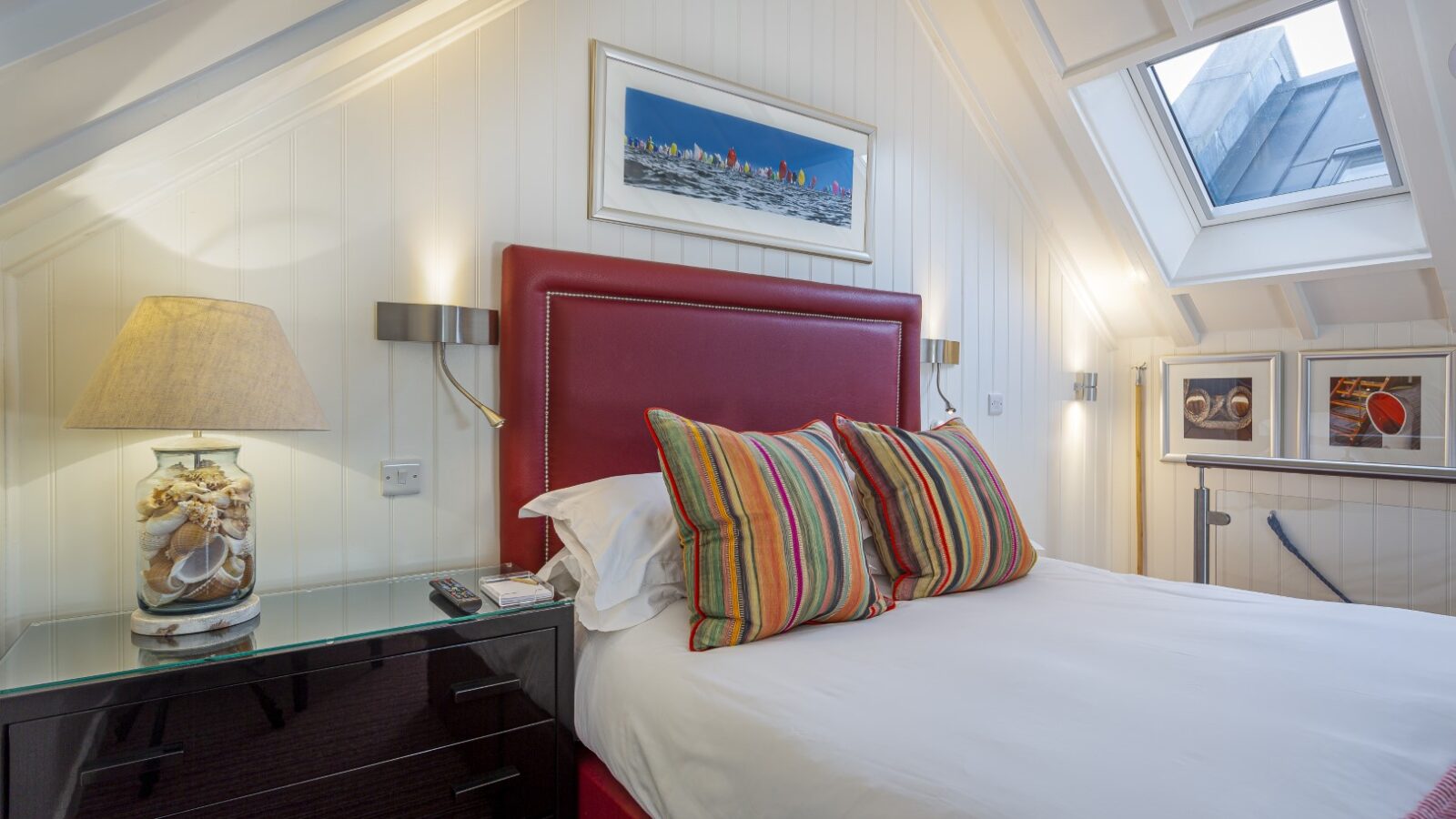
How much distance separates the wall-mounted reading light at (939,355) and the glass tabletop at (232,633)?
1802mm

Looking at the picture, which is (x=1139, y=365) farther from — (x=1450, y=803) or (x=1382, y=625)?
(x=1450, y=803)

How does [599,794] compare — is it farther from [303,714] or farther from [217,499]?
[217,499]

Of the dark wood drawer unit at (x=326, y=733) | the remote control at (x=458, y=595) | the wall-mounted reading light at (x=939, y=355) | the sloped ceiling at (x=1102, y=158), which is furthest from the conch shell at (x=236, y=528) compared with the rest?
the sloped ceiling at (x=1102, y=158)

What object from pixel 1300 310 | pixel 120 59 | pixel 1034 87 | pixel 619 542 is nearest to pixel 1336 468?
pixel 1300 310

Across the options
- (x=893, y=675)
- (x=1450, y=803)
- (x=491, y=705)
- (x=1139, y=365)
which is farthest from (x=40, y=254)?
(x=1139, y=365)

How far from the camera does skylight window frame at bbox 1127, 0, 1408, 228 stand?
2.56 m

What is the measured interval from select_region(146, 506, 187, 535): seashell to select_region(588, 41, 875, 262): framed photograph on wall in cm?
120

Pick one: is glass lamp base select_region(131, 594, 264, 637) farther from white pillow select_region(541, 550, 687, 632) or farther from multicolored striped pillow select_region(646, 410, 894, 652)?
multicolored striped pillow select_region(646, 410, 894, 652)

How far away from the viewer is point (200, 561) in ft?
4.45

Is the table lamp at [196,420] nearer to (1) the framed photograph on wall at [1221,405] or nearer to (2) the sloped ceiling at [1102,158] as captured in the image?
(2) the sloped ceiling at [1102,158]

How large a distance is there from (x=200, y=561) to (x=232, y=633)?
136 millimetres

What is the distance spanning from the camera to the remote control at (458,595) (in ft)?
5.00

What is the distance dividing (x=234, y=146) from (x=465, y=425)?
2.49ft

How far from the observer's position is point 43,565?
1.48 m
